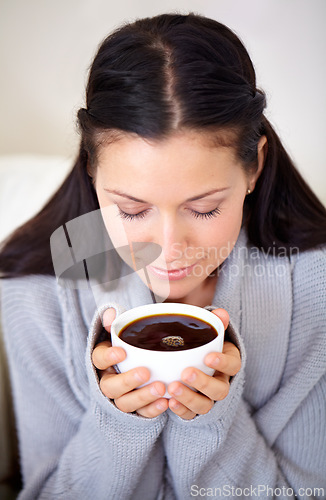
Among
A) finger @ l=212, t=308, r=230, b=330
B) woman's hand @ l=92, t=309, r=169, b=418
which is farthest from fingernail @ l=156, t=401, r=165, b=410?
finger @ l=212, t=308, r=230, b=330

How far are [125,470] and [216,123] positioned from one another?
495mm

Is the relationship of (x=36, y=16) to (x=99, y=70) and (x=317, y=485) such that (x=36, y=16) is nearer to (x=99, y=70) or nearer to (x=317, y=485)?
(x=99, y=70)

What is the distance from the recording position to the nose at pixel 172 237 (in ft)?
1.97

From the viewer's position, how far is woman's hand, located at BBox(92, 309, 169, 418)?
51cm

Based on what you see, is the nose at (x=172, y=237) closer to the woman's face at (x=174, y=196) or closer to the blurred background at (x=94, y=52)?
the woman's face at (x=174, y=196)

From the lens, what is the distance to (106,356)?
0.52m

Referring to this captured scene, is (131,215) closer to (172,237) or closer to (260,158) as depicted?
(172,237)

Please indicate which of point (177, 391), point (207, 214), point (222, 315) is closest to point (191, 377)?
point (177, 391)

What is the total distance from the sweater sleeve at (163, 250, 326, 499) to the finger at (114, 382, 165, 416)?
10cm

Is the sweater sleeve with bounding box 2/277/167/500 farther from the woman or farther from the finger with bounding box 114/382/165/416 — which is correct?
the finger with bounding box 114/382/165/416

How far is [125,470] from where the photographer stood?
66 centimetres

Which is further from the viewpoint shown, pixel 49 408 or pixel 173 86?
pixel 49 408

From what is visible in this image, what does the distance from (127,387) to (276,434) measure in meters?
0.36

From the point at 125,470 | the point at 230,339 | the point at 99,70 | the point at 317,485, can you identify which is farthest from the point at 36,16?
the point at 317,485
